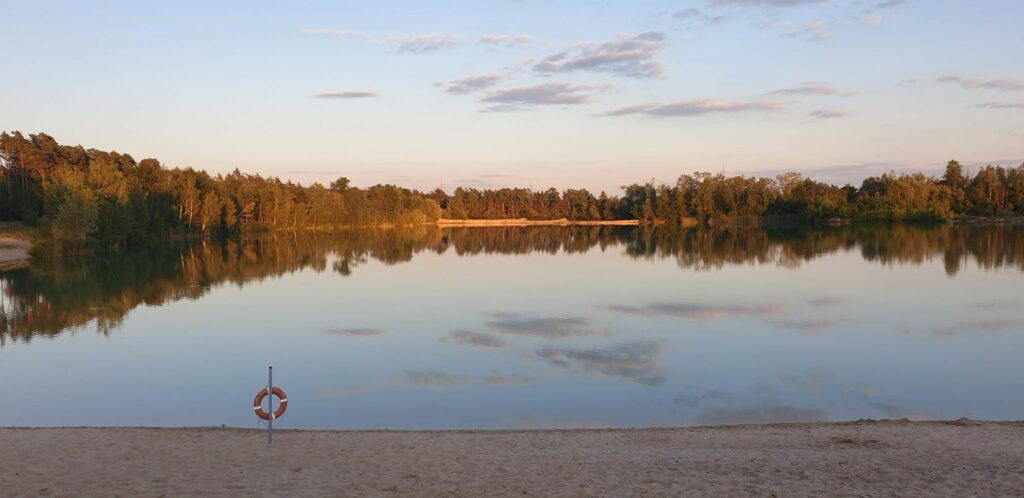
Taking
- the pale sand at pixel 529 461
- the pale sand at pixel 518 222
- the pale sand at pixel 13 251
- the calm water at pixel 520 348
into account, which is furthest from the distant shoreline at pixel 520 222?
the pale sand at pixel 529 461

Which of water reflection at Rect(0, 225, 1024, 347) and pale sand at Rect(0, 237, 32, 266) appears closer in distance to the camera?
water reflection at Rect(0, 225, 1024, 347)

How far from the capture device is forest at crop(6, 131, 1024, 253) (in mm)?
49875

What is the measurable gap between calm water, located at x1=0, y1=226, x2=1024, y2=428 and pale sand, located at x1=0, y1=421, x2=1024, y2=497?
4.82 feet

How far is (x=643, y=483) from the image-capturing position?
6660 mm

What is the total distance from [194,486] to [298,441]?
195 cm

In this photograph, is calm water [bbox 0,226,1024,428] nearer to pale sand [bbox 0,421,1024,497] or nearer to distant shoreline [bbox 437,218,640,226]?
pale sand [bbox 0,421,1024,497]

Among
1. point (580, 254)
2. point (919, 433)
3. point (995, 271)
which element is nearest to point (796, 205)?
point (580, 254)

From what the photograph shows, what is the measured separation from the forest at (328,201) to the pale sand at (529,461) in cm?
Result: 4208

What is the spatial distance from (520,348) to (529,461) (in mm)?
7767

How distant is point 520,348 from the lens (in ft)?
50.3

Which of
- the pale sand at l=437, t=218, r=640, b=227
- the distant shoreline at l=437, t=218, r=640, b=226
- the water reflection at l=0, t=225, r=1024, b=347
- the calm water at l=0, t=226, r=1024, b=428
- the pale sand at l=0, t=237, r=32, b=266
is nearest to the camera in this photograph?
the calm water at l=0, t=226, r=1024, b=428

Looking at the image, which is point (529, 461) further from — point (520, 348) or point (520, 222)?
point (520, 222)

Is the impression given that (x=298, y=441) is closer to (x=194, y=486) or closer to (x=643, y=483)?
(x=194, y=486)

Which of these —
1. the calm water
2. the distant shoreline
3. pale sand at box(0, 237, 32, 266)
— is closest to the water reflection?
the calm water
